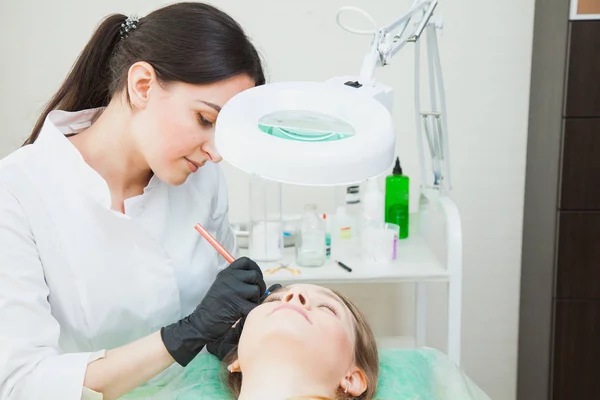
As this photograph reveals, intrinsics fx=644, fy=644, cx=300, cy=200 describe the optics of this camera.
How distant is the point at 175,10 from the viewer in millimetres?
1275

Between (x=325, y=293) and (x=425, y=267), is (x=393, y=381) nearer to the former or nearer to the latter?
(x=325, y=293)

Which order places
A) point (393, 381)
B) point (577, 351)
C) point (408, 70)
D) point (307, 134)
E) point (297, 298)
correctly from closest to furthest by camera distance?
point (307, 134) < point (297, 298) < point (393, 381) < point (577, 351) < point (408, 70)

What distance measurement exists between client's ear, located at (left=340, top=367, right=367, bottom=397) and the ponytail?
31.4 inches

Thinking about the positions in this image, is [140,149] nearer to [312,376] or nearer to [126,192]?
[126,192]

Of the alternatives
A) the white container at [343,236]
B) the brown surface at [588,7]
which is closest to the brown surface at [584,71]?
the brown surface at [588,7]

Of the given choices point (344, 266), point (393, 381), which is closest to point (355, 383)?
point (393, 381)

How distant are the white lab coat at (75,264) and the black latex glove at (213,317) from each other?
144 mm

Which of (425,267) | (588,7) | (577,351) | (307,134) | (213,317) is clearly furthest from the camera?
(577,351)

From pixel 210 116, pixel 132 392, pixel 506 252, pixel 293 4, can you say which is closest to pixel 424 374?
pixel 132 392

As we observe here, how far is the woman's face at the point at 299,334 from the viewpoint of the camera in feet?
4.03

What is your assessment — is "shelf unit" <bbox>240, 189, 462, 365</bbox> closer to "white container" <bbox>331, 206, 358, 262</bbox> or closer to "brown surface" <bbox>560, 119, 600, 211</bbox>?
"white container" <bbox>331, 206, 358, 262</bbox>

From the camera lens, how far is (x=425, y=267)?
1.79 m

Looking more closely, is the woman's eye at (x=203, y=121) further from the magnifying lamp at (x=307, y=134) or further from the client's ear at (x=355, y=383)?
the client's ear at (x=355, y=383)

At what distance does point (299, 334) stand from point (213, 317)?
168mm
